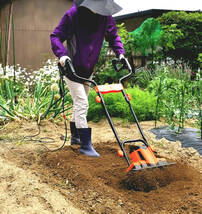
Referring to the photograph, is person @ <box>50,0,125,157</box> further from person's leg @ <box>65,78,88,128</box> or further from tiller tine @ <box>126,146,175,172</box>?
tiller tine @ <box>126,146,175,172</box>

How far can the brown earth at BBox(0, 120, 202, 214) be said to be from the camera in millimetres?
2410

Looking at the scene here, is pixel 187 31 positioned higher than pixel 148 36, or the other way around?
pixel 187 31

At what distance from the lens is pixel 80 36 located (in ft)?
11.0

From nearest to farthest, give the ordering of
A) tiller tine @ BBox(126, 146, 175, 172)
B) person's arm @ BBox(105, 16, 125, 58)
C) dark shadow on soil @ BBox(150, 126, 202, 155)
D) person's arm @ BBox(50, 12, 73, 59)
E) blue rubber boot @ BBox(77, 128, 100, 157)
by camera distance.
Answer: tiller tine @ BBox(126, 146, 175, 172), person's arm @ BBox(50, 12, 73, 59), blue rubber boot @ BBox(77, 128, 100, 157), person's arm @ BBox(105, 16, 125, 58), dark shadow on soil @ BBox(150, 126, 202, 155)

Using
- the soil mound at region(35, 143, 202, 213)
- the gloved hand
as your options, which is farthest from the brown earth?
the gloved hand

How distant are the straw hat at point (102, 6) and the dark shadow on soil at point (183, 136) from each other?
6.11 ft

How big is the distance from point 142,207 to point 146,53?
317 inches

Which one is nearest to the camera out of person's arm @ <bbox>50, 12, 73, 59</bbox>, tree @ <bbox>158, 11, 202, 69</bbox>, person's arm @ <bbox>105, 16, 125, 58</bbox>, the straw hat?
the straw hat

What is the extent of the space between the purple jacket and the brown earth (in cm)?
98

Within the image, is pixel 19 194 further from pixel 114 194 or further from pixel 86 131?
pixel 86 131

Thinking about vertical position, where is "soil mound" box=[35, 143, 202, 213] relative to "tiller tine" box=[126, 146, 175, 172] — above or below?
below

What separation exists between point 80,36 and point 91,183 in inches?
58.3

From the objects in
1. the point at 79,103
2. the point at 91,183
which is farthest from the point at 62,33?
the point at 91,183

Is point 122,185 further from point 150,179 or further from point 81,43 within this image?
point 81,43
